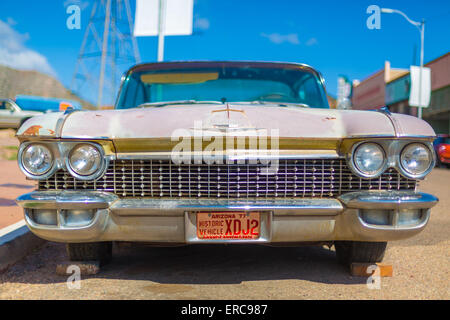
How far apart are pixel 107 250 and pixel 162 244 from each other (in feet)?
2.04

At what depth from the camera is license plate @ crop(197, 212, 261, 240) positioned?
2559 mm

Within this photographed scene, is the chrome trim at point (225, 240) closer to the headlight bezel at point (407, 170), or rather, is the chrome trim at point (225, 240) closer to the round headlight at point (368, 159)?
the round headlight at point (368, 159)

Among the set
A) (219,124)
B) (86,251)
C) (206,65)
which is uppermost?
(206,65)

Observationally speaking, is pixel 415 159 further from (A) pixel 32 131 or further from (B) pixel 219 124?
(A) pixel 32 131

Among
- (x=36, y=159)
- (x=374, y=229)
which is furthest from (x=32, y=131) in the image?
(x=374, y=229)

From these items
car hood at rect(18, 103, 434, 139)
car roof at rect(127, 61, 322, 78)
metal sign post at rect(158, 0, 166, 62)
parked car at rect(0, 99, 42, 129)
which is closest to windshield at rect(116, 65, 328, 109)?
car roof at rect(127, 61, 322, 78)

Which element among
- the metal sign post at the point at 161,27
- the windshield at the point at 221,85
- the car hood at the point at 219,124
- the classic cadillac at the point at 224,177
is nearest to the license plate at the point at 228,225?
the classic cadillac at the point at 224,177

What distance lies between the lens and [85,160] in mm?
2604

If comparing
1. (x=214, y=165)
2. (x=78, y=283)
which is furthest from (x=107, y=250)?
(x=214, y=165)

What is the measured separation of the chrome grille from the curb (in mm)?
948

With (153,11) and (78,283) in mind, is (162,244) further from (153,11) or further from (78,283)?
(153,11)

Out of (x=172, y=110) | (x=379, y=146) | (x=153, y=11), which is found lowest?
(x=379, y=146)

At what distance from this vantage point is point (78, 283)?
2.82 m

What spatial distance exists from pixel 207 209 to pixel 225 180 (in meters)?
0.21
